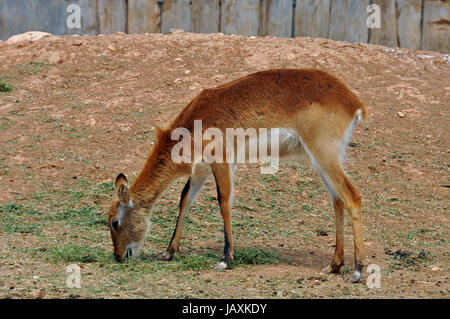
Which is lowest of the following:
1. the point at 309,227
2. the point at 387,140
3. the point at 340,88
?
the point at 309,227

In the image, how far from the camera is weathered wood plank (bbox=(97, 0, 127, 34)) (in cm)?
1276

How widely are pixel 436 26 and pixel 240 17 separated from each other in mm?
3759

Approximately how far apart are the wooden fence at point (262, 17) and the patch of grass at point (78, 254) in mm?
6729

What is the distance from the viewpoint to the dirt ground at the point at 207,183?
6391mm

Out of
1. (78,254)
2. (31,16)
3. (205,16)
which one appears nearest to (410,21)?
(205,16)

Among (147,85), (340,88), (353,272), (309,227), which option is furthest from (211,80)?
(353,272)

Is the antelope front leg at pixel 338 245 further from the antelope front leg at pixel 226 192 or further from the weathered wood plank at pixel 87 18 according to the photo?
the weathered wood plank at pixel 87 18

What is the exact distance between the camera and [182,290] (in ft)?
19.3

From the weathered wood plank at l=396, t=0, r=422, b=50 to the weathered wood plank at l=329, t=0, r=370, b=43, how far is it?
0.65 m

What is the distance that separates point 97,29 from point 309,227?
6.69 m

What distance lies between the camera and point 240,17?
1277 centimetres

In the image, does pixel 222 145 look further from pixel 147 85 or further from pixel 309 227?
pixel 147 85

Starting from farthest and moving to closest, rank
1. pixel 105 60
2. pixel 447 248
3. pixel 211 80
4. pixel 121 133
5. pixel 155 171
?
pixel 105 60 → pixel 211 80 → pixel 121 133 → pixel 447 248 → pixel 155 171

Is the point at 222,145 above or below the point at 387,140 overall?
above
